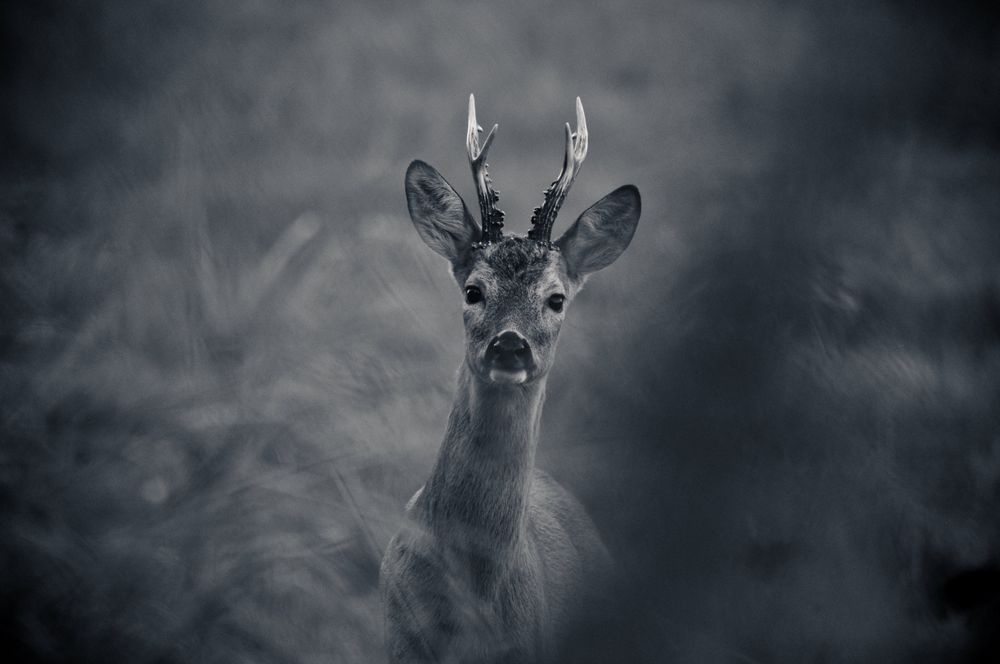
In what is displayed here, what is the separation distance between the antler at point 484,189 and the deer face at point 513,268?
2cm

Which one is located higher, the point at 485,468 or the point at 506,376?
the point at 506,376

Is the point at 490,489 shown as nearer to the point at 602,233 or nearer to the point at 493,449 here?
the point at 493,449

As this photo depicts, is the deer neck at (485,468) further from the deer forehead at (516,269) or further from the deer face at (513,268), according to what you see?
the deer forehead at (516,269)

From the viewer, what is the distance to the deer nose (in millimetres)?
1094

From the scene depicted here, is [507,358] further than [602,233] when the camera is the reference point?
No

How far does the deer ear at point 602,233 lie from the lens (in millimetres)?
1324

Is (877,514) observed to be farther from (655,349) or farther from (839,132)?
(839,132)

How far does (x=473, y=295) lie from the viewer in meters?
1.27

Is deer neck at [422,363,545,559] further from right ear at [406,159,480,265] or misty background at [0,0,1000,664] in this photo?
right ear at [406,159,480,265]

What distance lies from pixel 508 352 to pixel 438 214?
0.40 m

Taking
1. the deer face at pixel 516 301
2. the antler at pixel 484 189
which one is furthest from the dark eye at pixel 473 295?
the antler at pixel 484 189

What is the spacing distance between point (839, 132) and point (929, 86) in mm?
261

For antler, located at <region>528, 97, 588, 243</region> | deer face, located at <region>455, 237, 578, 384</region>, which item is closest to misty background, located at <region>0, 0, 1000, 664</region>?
deer face, located at <region>455, 237, 578, 384</region>

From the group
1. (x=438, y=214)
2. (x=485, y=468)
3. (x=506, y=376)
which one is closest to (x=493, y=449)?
(x=485, y=468)
